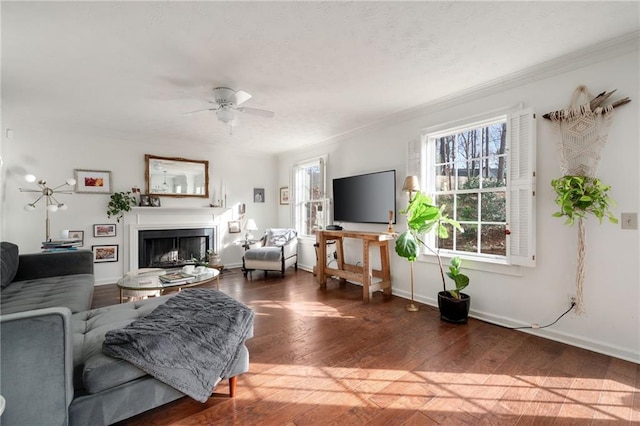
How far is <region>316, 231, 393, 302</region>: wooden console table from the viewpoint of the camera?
3.62m

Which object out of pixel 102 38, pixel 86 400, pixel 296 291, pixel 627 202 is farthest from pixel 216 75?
pixel 627 202

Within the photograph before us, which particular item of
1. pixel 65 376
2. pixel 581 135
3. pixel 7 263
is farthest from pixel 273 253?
pixel 581 135

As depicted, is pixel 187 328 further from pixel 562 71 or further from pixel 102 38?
pixel 562 71

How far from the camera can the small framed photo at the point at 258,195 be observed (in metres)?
6.08

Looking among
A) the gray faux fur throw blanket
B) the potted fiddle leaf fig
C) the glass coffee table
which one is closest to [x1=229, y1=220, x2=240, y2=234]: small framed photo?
the glass coffee table

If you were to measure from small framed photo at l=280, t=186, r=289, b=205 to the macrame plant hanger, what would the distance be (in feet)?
15.0

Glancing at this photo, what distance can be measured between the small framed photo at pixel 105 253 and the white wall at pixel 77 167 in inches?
2.9

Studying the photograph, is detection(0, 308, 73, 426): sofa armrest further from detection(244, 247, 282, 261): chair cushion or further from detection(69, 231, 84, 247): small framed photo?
detection(69, 231, 84, 247): small framed photo

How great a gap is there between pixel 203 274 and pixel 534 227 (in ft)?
Answer: 10.9

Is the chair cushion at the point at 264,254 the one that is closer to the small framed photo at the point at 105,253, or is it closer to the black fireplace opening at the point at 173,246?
the black fireplace opening at the point at 173,246

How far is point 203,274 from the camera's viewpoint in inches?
121

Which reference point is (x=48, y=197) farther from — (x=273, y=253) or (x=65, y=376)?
(x=65, y=376)

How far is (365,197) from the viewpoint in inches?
166

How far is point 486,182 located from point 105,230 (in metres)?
5.45
